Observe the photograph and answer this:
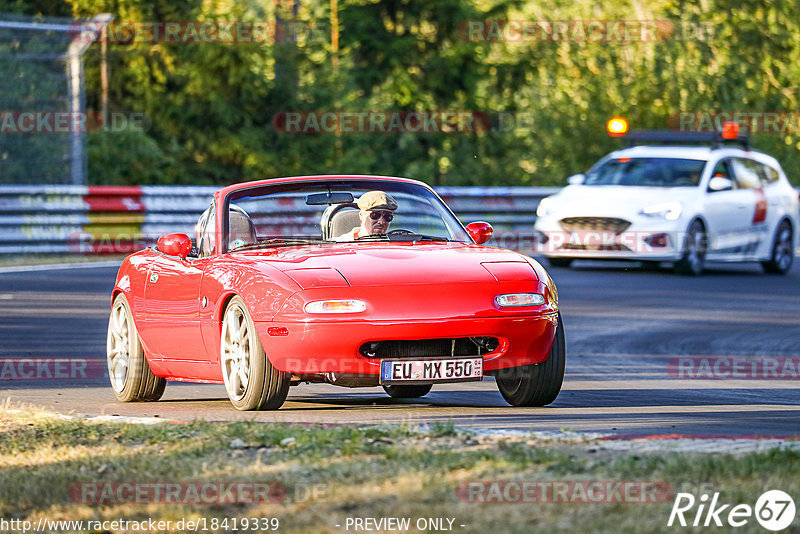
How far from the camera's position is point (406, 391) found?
10.9m

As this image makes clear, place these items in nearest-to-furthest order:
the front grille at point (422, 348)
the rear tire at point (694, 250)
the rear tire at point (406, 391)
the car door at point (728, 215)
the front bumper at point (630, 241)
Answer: the front grille at point (422, 348), the rear tire at point (406, 391), the front bumper at point (630, 241), the rear tire at point (694, 250), the car door at point (728, 215)

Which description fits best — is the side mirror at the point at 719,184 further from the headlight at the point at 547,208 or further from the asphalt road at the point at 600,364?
the headlight at the point at 547,208

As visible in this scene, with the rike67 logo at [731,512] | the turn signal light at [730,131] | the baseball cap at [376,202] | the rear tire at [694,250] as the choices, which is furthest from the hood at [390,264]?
the turn signal light at [730,131]

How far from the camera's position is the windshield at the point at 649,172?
77.6 feet

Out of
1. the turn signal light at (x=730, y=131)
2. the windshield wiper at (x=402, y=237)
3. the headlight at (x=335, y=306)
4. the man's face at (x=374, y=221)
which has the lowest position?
the headlight at (x=335, y=306)

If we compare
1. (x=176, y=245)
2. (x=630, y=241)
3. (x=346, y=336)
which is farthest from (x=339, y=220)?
(x=630, y=241)

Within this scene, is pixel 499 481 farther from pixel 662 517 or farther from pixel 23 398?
pixel 23 398

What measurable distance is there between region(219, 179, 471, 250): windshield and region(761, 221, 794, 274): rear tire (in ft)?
47.8

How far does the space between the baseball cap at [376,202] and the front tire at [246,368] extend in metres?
1.15

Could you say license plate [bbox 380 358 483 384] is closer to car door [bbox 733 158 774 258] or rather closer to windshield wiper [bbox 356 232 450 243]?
windshield wiper [bbox 356 232 450 243]

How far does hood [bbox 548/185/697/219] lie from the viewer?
22656mm

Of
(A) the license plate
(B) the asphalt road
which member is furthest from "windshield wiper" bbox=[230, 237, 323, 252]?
(A) the license plate

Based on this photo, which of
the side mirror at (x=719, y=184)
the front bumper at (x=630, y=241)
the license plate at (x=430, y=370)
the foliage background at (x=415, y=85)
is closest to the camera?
the license plate at (x=430, y=370)

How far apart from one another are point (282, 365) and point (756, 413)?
8.50ft
